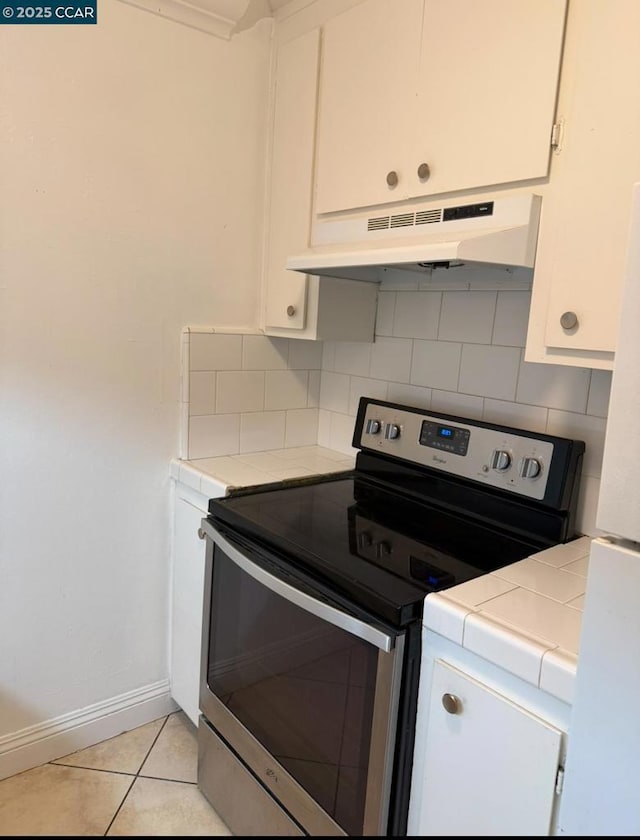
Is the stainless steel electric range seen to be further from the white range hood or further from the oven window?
the white range hood

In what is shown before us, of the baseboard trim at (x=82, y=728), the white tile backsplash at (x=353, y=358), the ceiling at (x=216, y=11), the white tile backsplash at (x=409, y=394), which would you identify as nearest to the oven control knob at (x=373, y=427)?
the white tile backsplash at (x=409, y=394)

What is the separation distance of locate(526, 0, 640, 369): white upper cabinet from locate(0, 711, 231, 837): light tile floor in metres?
1.35

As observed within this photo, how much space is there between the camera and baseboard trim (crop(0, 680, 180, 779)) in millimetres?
1664

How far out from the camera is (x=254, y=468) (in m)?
1.78

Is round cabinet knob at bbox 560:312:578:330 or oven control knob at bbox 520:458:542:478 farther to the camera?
oven control knob at bbox 520:458:542:478

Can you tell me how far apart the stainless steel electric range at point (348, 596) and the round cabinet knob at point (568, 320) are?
0.32 metres

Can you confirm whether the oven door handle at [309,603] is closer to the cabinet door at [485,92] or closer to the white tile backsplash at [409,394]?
the white tile backsplash at [409,394]

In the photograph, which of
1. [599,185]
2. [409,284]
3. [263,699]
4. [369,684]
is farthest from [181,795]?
[599,185]

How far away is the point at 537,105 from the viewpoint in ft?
3.61

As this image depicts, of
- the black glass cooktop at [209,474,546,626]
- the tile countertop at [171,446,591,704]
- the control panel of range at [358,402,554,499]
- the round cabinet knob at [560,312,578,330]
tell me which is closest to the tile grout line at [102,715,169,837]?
the black glass cooktop at [209,474,546,626]

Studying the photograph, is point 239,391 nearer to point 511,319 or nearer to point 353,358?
point 353,358

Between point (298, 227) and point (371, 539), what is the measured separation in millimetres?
932

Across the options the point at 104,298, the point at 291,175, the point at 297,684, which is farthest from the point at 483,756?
the point at 291,175

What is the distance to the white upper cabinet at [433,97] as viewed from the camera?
1109mm
